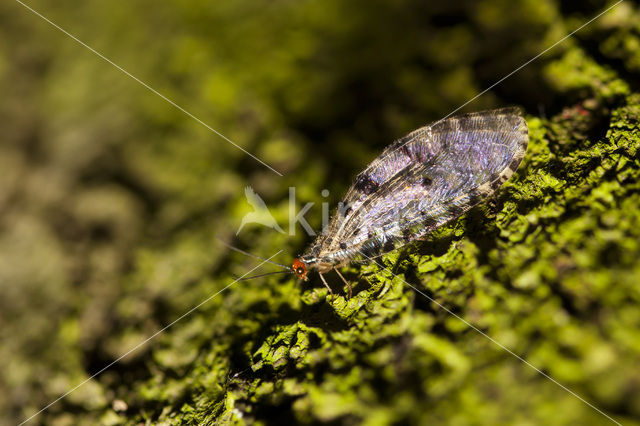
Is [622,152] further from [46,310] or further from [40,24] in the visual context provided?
[40,24]

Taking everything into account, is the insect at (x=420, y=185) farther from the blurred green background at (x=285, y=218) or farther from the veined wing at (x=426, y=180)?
the blurred green background at (x=285, y=218)

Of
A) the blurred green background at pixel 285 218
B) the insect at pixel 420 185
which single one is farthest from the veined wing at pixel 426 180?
the blurred green background at pixel 285 218

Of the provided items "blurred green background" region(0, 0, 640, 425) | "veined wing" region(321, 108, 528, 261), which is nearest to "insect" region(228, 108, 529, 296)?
"veined wing" region(321, 108, 528, 261)

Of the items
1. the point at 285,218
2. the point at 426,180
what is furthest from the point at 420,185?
the point at 285,218

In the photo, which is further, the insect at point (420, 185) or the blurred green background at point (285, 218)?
the insect at point (420, 185)

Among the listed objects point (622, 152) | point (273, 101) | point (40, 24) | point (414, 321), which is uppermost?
point (40, 24)

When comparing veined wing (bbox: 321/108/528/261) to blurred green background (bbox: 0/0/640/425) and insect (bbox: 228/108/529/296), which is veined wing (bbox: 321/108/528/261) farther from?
blurred green background (bbox: 0/0/640/425)

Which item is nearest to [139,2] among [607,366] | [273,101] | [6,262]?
[273,101]
